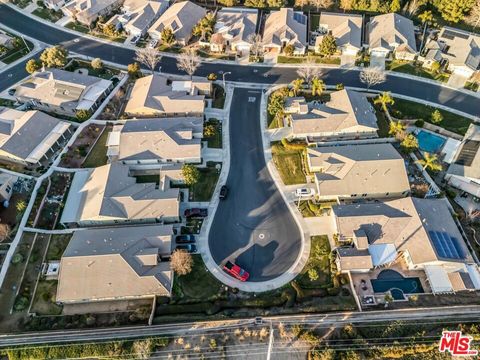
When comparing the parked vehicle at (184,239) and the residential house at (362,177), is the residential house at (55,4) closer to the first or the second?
the parked vehicle at (184,239)

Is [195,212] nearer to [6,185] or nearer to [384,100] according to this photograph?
[6,185]

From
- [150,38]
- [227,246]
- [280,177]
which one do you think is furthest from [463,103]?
[150,38]

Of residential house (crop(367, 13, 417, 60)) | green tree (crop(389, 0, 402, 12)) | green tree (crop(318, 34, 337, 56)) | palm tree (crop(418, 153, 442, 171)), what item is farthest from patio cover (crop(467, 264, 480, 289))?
green tree (crop(389, 0, 402, 12))

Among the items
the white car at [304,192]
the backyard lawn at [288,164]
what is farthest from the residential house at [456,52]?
the white car at [304,192]

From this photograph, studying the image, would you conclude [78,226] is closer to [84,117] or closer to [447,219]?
[84,117]

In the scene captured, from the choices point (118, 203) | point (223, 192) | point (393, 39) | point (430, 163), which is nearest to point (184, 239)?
point (223, 192)
